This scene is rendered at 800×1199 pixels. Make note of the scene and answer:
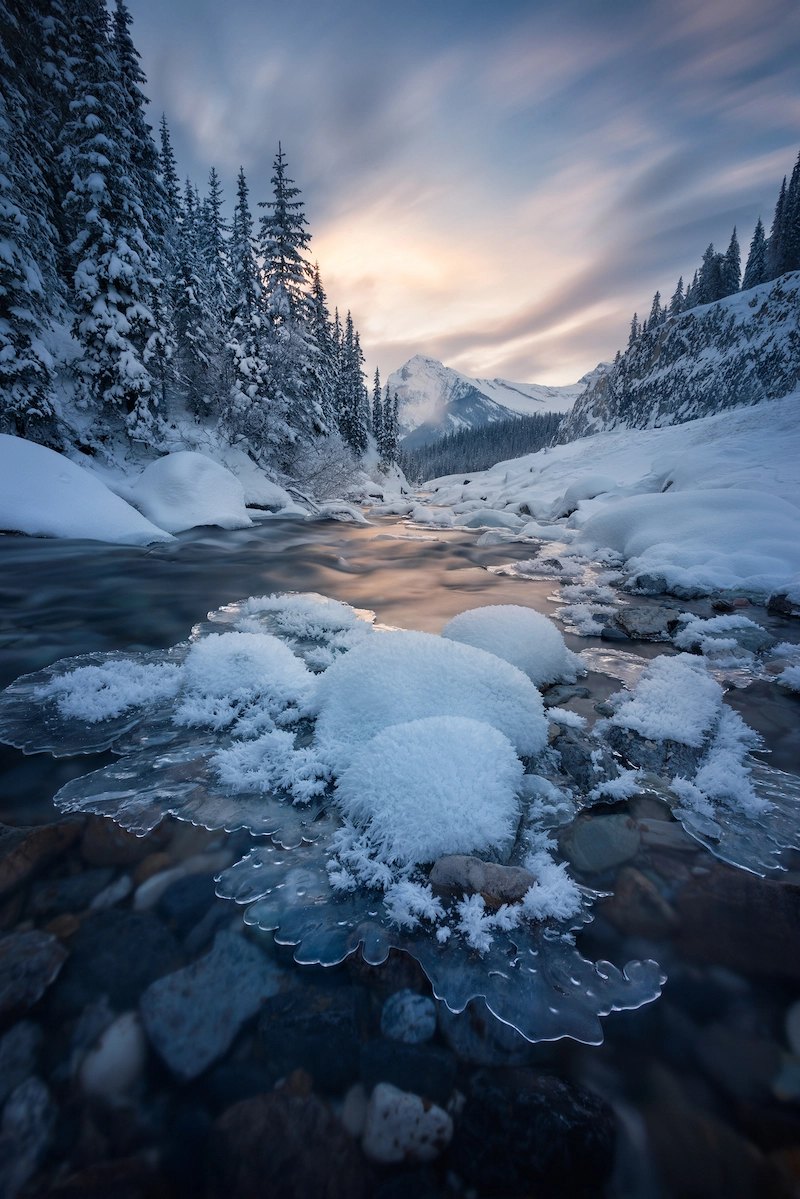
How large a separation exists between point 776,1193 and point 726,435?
58.7 feet

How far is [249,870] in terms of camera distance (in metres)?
1.79

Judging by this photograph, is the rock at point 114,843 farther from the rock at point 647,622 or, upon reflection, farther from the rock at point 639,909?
the rock at point 647,622

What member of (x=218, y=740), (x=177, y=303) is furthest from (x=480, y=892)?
(x=177, y=303)

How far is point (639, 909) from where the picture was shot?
1651mm

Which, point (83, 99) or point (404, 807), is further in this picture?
point (83, 99)

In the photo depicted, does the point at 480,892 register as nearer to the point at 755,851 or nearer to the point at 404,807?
the point at 404,807

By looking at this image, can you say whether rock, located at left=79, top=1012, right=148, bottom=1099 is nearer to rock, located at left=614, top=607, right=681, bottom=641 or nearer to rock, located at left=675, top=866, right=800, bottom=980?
rock, located at left=675, top=866, right=800, bottom=980

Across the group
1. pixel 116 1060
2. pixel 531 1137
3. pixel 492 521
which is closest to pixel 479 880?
pixel 531 1137

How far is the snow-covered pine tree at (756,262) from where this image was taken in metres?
43.6

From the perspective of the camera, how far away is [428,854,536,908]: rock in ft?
5.19

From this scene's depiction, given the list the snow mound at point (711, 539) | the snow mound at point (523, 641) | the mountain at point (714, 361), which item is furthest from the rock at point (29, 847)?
the mountain at point (714, 361)

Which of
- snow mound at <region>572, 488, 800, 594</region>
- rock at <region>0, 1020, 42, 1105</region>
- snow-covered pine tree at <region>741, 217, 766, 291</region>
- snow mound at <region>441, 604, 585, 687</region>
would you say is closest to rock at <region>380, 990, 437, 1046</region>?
rock at <region>0, 1020, 42, 1105</region>

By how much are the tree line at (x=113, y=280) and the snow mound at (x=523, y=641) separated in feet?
43.6

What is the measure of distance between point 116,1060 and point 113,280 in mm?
17213
